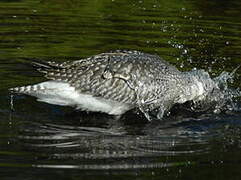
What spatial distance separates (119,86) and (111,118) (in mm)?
495

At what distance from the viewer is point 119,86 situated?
10688mm

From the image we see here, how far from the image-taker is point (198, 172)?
830 cm

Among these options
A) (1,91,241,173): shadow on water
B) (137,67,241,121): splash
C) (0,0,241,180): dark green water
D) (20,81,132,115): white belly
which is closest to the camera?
(0,0,241,180): dark green water

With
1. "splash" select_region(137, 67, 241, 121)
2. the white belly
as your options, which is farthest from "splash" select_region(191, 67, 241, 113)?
the white belly

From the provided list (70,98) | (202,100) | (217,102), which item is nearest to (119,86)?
(70,98)

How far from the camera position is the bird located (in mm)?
10617

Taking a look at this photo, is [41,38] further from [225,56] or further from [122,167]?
[122,167]

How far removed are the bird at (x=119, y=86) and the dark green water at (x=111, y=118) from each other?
8.0 inches

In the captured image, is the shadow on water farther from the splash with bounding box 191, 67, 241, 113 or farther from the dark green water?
the splash with bounding box 191, 67, 241, 113

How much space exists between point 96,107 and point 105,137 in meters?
1.21

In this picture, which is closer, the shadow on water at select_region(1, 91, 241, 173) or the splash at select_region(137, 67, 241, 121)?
the shadow on water at select_region(1, 91, 241, 173)

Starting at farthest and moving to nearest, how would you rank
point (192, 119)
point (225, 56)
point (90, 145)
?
point (225, 56)
point (192, 119)
point (90, 145)

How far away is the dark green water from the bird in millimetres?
204

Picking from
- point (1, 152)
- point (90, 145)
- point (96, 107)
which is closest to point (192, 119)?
point (96, 107)
